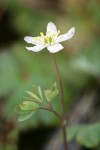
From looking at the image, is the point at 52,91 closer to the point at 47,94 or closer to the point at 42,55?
the point at 47,94

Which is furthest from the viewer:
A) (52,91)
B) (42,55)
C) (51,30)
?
(42,55)

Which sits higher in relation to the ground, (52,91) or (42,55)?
(42,55)

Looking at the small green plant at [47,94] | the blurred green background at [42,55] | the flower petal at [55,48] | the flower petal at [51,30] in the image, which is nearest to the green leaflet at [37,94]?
the small green plant at [47,94]

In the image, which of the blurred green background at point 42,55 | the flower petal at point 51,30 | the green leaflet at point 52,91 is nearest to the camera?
the green leaflet at point 52,91

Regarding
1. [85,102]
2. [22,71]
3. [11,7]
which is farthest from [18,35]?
[85,102]

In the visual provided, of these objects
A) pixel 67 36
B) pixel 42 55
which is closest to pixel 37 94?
pixel 67 36

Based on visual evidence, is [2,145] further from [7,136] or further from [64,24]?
[64,24]

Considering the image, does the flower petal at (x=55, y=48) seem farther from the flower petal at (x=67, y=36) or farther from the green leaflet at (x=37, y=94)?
the green leaflet at (x=37, y=94)

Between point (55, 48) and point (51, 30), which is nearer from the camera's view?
point (55, 48)

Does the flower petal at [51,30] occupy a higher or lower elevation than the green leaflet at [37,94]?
higher
